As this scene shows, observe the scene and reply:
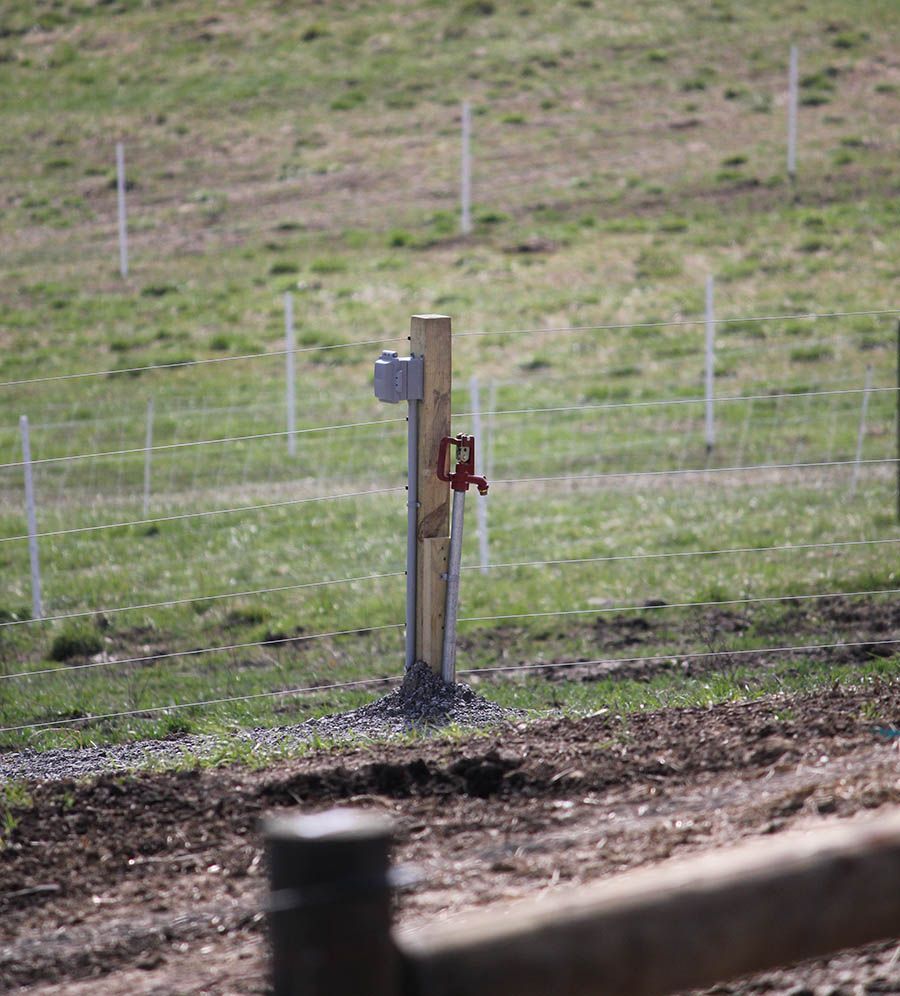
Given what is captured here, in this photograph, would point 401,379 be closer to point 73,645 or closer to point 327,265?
point 73,645

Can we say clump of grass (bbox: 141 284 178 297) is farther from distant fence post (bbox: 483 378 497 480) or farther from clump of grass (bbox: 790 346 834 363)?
clump of grass (bbox: 790 346 834 363)

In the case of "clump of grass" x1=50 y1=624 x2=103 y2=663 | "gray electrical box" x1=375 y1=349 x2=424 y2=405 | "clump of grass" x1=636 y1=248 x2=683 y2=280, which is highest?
"clump of grass" x1=636 y1=248 x2=683 y2=280

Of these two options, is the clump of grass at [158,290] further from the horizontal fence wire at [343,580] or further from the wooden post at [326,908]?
the wooden post at [326,908]

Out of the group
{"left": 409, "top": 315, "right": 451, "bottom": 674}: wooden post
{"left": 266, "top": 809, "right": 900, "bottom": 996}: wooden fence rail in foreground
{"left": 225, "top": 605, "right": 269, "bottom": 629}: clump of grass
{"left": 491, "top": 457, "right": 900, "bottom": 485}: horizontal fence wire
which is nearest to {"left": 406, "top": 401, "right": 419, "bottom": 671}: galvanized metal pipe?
{"left": 409, "top": 315, "right": 451, "bottom": 674}: wooden post

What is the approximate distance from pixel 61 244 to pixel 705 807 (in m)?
18.9

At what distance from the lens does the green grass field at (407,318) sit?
8.59 m

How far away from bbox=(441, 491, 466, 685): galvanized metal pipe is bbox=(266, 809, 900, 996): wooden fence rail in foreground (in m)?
3.46

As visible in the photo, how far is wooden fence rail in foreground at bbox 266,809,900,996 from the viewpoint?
1.90 meters

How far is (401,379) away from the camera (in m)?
5.68

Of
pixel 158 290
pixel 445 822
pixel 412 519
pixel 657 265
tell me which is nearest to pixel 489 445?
pixel 412 519

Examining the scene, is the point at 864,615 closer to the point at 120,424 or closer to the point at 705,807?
the point at 705,807

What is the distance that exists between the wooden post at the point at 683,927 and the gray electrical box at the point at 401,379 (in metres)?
3.68

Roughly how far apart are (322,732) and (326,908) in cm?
356

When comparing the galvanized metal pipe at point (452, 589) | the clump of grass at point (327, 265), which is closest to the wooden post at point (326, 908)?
the galvanized metal pipe at point (452, 589)
